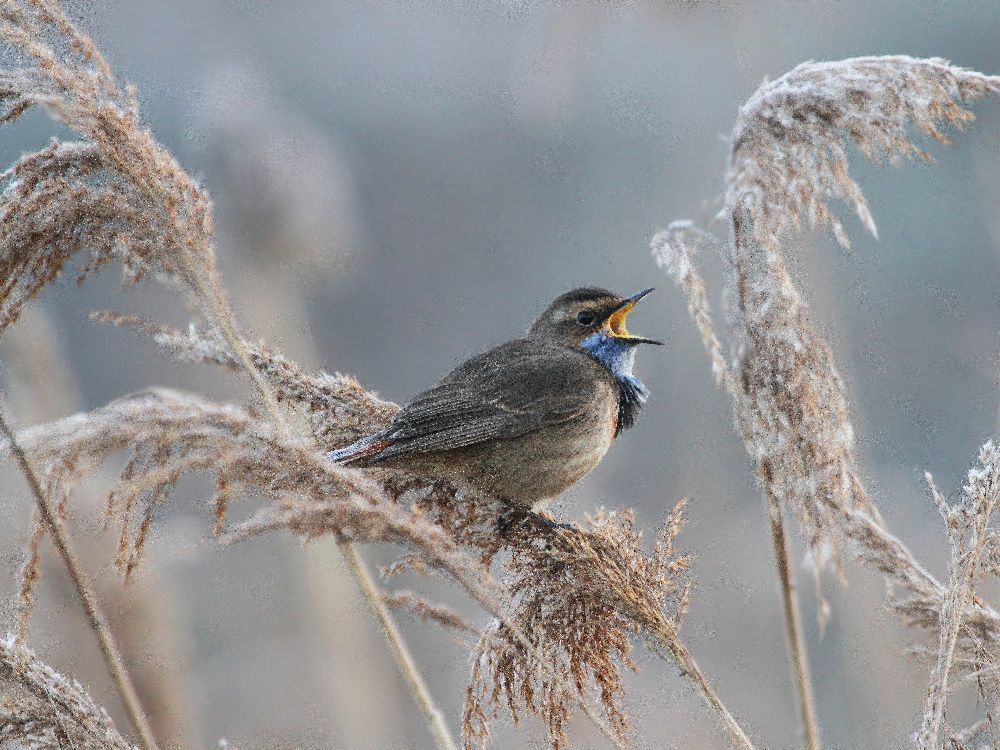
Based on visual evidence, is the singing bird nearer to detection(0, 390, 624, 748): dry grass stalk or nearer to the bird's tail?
the bird's tail

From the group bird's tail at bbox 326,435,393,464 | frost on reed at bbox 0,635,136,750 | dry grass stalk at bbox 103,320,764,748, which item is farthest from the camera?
bird's tail at bbox 326,435,393,464

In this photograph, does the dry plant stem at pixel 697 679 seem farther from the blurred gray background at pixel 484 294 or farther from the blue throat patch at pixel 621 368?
the blue throat patch at pixel 621 368

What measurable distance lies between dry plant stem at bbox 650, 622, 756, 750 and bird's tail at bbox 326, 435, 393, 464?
108 centimetres

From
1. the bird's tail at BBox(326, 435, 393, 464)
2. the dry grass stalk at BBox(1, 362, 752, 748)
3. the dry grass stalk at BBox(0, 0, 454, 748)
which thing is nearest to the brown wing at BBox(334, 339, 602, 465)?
the bird's tail at BBox(326, 435, 393, 464)

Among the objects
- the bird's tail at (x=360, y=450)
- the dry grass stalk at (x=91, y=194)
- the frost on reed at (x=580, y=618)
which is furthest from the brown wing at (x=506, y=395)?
the dry grass stalk at (x=91, y=194)

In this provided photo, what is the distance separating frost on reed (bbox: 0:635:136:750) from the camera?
2086 millimetres

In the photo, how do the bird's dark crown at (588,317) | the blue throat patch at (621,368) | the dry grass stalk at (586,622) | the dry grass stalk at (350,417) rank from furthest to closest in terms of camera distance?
the bird's dark crown at (588,317) < the blue throat patch at (621,368) < the dry grass stalk at (350,417) < the dry grass stalk at (586,622)

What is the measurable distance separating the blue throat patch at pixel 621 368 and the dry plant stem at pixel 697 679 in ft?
6.14

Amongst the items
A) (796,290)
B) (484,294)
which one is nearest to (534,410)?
(796,290)

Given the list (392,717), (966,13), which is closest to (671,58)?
(966,13)

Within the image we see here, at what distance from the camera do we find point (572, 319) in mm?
4461

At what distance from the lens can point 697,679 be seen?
2.31 meters

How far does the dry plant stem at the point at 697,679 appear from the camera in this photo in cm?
222

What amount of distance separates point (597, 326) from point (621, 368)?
0.20 metres
